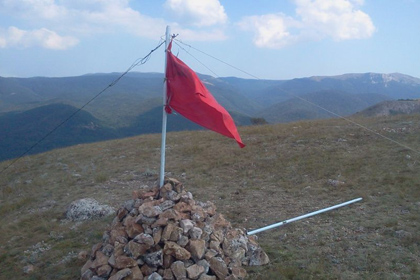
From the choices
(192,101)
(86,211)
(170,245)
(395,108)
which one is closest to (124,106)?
(395,108)

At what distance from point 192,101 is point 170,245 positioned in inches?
76.4

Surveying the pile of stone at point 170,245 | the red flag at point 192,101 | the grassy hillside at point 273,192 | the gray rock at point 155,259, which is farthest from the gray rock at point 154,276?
the red flag at point 192,101

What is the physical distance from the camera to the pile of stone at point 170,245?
15.9ft

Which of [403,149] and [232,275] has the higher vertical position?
[403,149]

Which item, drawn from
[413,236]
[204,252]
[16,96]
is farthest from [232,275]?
[16,96]

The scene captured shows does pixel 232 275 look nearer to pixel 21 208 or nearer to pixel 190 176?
pixel 190 176

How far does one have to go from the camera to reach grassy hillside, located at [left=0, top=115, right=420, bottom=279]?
19.0 feet

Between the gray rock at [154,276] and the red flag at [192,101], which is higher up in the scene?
the red flag at [192,101]

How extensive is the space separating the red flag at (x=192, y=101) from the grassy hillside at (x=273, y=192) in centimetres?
203

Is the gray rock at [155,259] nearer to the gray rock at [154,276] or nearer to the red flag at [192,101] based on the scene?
the gray rock at [154,276]

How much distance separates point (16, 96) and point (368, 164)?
104 meters

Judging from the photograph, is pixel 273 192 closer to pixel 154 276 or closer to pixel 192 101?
pixel 192 101

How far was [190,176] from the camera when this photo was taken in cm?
1067

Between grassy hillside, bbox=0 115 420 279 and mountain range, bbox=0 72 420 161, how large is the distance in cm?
186
